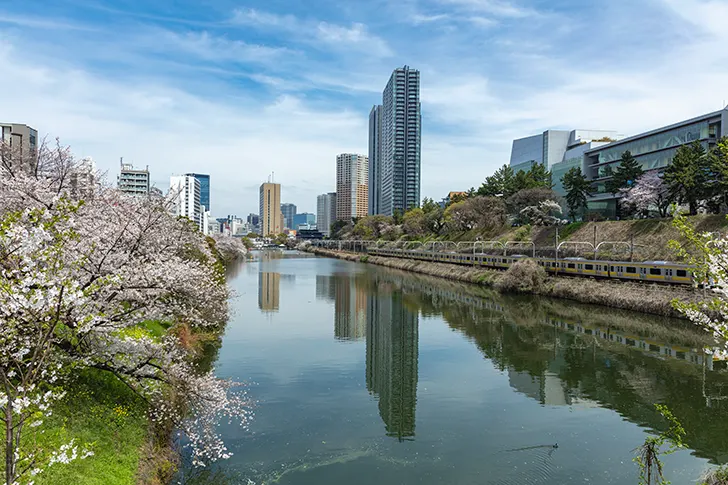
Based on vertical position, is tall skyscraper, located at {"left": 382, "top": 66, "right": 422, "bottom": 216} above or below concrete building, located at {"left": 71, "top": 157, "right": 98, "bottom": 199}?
above

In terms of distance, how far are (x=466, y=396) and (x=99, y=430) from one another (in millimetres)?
11927

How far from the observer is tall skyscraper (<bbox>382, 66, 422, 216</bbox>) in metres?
170

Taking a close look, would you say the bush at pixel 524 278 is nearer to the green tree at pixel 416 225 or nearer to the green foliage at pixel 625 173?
the green foliage at pixel 625 173

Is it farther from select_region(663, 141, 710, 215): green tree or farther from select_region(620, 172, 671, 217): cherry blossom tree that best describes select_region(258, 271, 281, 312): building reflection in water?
select_region(620, 172, 671, 217): cherry blossom tree

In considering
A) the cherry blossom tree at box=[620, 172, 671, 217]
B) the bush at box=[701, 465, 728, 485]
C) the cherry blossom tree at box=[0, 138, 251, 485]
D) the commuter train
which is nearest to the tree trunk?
the cherry blossom tree at box=[0, 138, 251, 485]

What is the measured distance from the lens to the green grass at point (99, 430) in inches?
334

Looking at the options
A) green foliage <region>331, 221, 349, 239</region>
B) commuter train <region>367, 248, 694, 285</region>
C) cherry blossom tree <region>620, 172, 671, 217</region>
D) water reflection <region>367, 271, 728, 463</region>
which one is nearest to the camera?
water reflection <region>367, 271, 728, 463</region>

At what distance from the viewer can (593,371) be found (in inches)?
810

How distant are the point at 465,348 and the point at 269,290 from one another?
27.3 meters

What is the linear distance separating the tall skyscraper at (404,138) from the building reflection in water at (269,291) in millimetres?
110105

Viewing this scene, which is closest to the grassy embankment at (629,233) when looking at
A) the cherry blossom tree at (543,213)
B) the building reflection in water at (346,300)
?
the cherry blossom tree at (543,213)

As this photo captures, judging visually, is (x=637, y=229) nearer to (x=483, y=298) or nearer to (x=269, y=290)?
(x=483, y=298)

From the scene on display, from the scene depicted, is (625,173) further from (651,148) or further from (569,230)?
(569,230)

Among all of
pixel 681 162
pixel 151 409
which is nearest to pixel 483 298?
pixel 681 162
